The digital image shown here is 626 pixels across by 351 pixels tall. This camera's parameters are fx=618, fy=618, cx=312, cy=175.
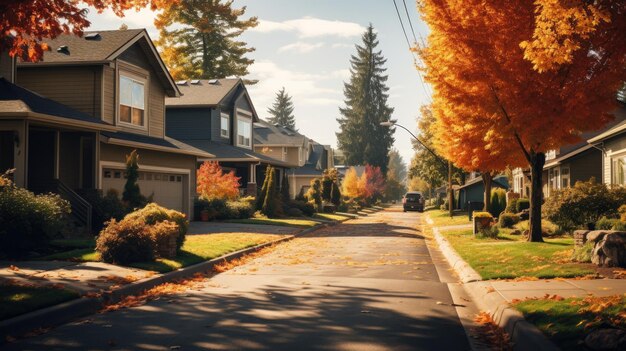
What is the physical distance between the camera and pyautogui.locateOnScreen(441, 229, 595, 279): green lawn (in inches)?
458

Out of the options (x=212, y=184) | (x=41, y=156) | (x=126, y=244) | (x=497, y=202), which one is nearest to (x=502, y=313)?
(x=126, y=244)

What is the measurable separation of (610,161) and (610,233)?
51.0 feet

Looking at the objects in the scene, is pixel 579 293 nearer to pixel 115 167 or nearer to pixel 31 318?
pixel 31 318

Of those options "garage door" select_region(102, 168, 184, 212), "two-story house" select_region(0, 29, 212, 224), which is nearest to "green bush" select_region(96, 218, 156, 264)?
"two-story house" select_region(0, 29, 212, 224)

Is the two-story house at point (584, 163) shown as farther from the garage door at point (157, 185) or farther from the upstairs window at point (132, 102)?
the upstairs window at point (132, 102)

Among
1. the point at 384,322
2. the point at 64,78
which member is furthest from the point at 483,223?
the point at 64,78

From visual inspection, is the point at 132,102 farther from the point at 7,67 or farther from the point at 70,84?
the point at 7,67

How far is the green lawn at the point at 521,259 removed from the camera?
11.6 metres

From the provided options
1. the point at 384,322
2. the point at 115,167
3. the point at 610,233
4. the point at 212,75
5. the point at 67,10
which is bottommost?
the point at 384,322

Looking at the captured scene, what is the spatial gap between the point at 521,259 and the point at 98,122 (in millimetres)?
14228

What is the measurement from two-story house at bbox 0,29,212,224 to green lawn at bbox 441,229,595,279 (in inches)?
492

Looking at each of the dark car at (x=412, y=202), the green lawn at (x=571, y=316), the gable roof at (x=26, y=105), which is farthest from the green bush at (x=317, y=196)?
the green lawn at (x=571, y=316)

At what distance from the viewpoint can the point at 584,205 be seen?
817 inches

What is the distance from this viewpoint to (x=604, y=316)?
6.90 m
